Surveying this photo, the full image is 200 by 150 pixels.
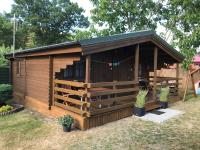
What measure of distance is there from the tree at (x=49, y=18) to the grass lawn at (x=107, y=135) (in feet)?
89.2

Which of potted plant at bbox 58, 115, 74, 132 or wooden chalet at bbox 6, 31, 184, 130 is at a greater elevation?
wooden chalet at bbox 6, 31, 184, 130

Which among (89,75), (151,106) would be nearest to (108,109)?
(89,75)

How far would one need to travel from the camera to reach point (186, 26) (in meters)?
17.2

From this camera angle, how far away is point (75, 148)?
5844 mm

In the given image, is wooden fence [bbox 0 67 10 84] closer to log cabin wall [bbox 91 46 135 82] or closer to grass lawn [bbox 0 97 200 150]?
grass lawn [bbox 0 97 200 150]

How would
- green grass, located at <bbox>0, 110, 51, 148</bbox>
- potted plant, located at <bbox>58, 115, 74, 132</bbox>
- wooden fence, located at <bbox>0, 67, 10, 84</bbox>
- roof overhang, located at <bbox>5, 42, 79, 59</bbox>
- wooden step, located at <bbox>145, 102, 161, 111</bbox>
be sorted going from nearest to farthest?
1. green grass, located at <bbox>0, 110, 51, 148</bbox>
2. potted plant, located at <bbox>58, 115, 74, 132</bbox>
3. roof overhang, located at <bbox>5, 42, 79, 59</bbox>
4. wooden step, located at <bbox>145, 102, 161, 111</bbox>
5. wooden fence, located at <bbox>0, 67, 10, 84</bbox>

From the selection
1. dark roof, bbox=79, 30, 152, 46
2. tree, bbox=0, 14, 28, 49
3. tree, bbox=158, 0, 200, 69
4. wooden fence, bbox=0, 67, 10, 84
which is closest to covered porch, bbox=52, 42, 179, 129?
dark roof, bbox=79, 30, 152, 46

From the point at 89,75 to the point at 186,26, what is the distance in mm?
12714

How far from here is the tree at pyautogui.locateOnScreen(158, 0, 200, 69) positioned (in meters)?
14.9

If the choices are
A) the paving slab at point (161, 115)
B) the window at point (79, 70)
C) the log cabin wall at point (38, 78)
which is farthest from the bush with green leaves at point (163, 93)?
the log cabin wall at point (38, 78)

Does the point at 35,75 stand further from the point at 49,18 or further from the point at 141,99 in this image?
the point at 49,18

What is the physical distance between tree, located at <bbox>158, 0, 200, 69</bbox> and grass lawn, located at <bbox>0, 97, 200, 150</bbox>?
7593mm

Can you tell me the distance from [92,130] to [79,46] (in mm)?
2615

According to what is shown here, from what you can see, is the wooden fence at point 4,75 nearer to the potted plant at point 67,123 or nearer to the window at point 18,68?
the window at point 18,68
